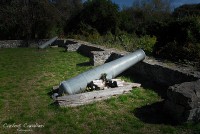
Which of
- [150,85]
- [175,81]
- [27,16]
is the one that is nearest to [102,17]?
[27,16]

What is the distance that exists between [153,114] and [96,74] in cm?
237

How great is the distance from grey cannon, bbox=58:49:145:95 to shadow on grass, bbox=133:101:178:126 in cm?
176

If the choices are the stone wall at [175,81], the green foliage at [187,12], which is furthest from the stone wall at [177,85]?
the green foliage at [187,12]

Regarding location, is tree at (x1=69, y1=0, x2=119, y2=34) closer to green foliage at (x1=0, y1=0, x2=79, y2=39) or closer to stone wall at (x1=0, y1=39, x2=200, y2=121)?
green foliage at (x1=0, y1=0, x2=79, y2=39)

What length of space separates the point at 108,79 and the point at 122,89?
25.6 inches

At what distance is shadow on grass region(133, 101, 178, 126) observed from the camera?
5.29 m

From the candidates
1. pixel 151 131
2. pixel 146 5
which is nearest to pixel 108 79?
pixel 151 131

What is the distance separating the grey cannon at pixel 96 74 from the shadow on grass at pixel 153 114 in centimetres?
176

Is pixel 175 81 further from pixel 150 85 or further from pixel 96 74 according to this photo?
pixel 96 74

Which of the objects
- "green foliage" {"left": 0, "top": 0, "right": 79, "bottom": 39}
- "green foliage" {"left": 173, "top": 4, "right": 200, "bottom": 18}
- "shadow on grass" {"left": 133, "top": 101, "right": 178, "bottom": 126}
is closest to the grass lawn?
"shadow on grass" {"left": 133, "top": 101, "right": 178, "bottom": 126}

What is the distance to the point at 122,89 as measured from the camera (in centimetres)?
701

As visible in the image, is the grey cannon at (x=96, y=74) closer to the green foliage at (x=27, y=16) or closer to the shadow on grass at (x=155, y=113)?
the shadow on grass at (x=155, y=113)

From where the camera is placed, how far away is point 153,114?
5664 millimetres

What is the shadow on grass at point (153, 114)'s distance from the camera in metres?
5.29
